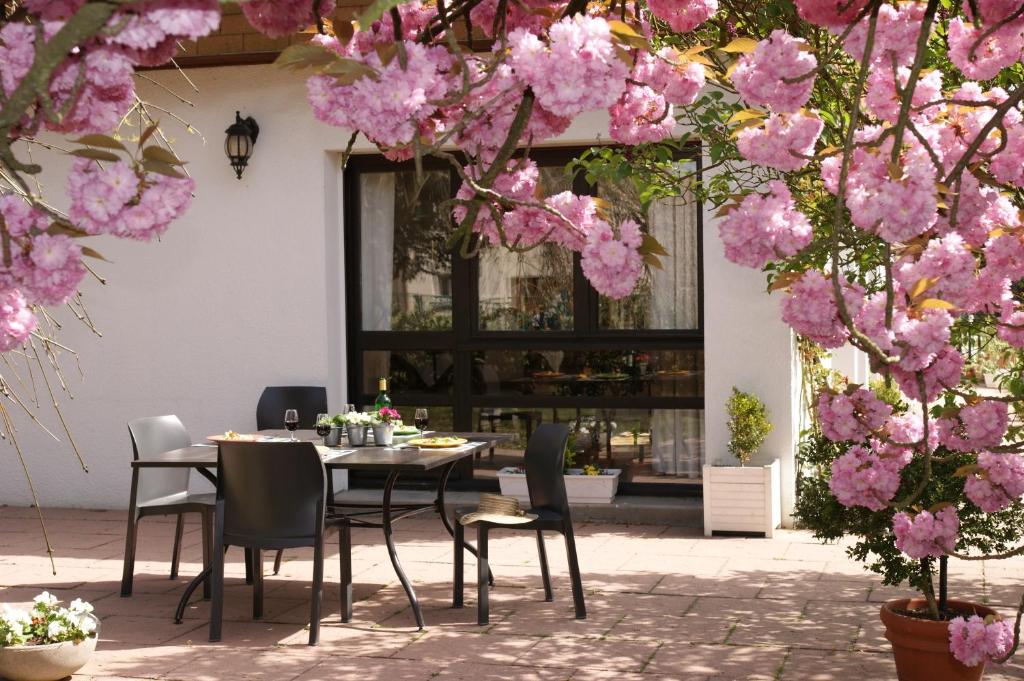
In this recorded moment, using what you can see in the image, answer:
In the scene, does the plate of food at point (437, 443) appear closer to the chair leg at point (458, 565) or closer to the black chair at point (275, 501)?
the chair leg at point (458, 565)

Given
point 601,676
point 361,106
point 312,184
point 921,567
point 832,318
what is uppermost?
point 312,184

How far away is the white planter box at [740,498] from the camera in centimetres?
709

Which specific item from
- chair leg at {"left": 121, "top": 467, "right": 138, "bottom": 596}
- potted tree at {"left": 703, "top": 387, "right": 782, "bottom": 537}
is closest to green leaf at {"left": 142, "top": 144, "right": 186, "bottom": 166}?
chair leg at {"left": 121, "top": 467, "right": 138, "bottom": 596}

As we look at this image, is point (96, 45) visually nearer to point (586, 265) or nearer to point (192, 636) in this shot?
point (586, 265)

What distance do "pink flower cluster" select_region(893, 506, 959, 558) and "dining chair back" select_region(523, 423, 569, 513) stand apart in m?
2.03

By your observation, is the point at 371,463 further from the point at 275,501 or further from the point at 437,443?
the point at 437,443

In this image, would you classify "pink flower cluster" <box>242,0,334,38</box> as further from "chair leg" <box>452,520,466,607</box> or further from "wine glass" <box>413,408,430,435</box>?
"wine glass" <box>413,408,430,435</box>

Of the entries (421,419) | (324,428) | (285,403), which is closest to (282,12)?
(324,428)

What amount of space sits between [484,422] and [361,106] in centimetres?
655

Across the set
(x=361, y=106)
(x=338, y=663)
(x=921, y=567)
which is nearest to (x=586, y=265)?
(x=361, y=106)

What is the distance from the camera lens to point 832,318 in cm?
238

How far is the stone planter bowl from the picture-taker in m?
4.27

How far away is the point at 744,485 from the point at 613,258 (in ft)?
17.2

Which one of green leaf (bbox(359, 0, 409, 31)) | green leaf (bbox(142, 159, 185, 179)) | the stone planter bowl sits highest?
green leaf (bbox(359, 0, 409, 31))
